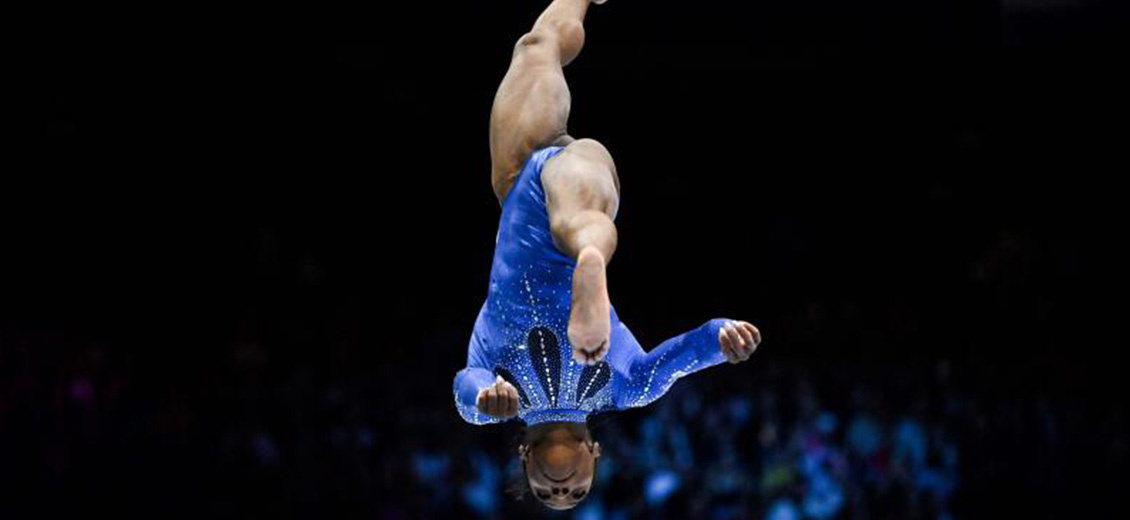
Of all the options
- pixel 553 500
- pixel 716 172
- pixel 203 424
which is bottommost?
pixel 553 500

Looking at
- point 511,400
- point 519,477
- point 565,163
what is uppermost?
point 565,163

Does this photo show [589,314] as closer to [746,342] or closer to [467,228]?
[746,342]

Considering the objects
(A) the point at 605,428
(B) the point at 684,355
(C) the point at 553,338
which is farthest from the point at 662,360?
(A) the point at 605,428

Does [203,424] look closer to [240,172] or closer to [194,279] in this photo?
[194,279]

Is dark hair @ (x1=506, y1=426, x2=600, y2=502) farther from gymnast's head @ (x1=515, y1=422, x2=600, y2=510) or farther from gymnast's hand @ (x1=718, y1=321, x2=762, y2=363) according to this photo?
gymnast's hand @ (x1=718, y1=321, x2=762, y2=363)

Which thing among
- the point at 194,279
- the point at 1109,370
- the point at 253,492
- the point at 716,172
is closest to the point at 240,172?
the point at 194,279

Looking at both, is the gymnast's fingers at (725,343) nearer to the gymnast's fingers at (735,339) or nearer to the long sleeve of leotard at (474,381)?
the gymnast's fingers at (735,339)

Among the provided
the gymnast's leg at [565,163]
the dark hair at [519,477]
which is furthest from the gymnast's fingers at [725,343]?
the dark hair at [519,477]

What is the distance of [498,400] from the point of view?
3.00m

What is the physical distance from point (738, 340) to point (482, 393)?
1.73 ft

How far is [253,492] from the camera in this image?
5633 mm

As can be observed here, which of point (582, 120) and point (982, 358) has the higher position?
point (582, 120)

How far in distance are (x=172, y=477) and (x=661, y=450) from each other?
1886mm

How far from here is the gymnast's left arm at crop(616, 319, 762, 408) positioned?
9.93 feet
